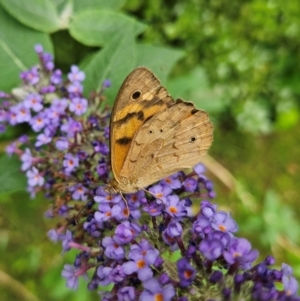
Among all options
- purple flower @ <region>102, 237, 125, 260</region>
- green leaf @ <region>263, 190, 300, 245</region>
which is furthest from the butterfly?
green leaf @ <region>263, 190, 300, 245</region>

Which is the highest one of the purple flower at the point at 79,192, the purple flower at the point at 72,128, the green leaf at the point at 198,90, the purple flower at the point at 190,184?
the green leaf at the point at 198,90

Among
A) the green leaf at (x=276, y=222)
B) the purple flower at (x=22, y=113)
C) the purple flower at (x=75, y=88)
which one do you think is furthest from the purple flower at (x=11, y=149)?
the green leaf at (x=276, y=222)

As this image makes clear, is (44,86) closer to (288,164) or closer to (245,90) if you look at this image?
(245,90)

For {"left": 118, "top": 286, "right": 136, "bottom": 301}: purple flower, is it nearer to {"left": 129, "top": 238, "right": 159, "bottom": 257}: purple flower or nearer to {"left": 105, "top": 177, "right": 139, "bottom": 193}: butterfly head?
{"left": 129, "top": 238, "right": 159, "bottom": 257}: purple flower

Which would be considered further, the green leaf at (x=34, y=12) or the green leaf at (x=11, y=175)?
the green leaf at (x=34, y=12)

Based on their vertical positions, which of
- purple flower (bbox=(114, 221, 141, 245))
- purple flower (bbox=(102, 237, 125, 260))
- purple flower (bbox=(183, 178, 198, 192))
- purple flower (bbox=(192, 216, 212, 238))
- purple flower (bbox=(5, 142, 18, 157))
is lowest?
purple flower (bbox=(102, 237, 125, 260))

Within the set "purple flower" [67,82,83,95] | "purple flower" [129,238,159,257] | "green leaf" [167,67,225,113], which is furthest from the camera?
"green leaf" [167,67,225,113]

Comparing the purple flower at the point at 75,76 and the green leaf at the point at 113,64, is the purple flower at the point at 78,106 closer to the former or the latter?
the purple flower at the point at 75,76
